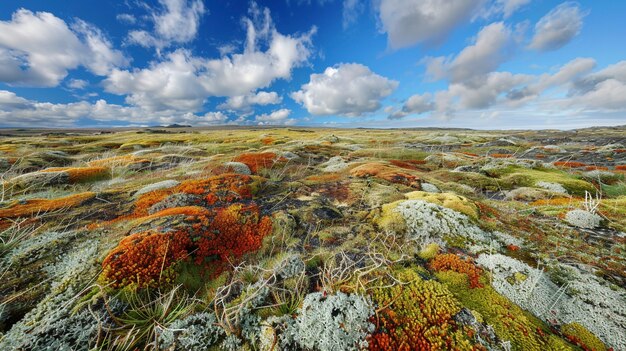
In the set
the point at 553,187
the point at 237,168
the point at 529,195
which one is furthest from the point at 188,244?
the point at 553,187

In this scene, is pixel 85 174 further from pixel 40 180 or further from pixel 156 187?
pixel 156 187

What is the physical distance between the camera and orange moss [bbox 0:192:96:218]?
24.6 feet

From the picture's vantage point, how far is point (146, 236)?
5.45 metres

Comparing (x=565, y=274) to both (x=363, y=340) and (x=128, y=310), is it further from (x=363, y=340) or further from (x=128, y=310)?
(x=128, y=310)

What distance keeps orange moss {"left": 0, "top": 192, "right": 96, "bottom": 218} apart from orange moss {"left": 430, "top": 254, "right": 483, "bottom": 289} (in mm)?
11475

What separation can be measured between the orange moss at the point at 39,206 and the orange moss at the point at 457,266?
11475mm

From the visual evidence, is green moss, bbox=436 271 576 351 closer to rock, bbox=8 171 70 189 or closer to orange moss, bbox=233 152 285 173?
orange moss, bbox=233 152 285 173

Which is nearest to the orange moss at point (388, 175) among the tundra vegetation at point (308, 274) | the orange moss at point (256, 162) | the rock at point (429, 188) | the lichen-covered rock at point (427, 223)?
the rock at point (429, 188)

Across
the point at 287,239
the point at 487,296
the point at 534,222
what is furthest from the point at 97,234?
the point at 534,222

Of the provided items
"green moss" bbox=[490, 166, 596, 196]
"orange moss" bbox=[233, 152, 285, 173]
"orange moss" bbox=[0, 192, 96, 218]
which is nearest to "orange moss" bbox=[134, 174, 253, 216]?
"orange moss" bbox=[0, 192, 96, 218]

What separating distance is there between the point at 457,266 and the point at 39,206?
1275 centimetres

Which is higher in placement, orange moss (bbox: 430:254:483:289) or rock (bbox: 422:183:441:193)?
orange moss (bbox: 430:254:483:289)

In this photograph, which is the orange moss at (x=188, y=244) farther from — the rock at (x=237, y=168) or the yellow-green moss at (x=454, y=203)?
the rock at (x=237, y=168)

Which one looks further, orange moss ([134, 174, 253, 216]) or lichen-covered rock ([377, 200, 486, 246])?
orange moss ([134, 174, 253, 216])
